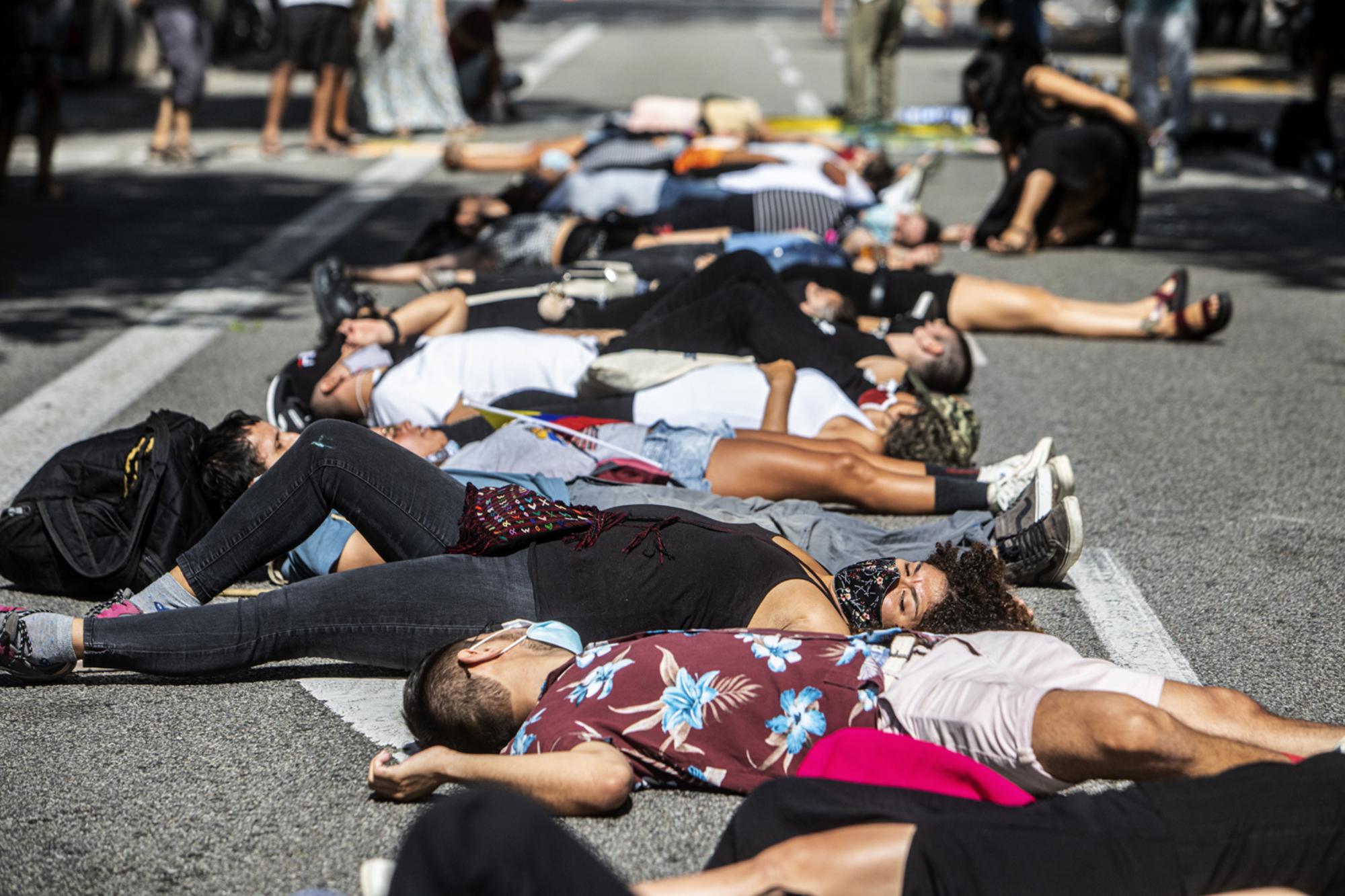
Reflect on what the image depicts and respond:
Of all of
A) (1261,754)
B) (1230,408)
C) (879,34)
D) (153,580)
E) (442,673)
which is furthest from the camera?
(879,34)

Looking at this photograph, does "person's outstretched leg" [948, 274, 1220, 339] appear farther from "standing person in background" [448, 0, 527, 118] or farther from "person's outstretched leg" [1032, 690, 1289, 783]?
"standing person in background" [448, 0, 527, 118]

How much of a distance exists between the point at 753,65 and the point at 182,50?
1107 cm

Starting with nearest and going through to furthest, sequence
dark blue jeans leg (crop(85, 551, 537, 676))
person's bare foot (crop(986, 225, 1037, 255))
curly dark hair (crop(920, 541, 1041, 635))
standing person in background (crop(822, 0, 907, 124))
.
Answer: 1. curly dark hair (crop(920, 541, 1041, 635))
2. dark blue jeans leg (crop(85, 551, 537, 676))
3. person's bare foot (crop(986, 225, 1037, 255))
4. standing person in background (crop(822, 0, 907, 124))

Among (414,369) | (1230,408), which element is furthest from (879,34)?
(414,369)

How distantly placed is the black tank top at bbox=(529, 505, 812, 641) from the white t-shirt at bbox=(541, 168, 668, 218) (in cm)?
543

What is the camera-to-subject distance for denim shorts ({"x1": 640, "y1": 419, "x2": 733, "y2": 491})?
16.0ft

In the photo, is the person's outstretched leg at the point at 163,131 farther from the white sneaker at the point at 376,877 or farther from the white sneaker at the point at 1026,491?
the white sneaker at the point at 376,877

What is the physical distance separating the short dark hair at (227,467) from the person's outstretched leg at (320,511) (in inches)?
15.0

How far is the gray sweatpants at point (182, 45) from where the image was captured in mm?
12664

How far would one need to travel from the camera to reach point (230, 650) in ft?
12.3

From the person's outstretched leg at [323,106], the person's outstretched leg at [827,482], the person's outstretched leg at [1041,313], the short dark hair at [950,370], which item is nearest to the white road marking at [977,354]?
the person's outstretched leg at [1041,313]

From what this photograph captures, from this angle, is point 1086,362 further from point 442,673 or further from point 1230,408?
point 442,673

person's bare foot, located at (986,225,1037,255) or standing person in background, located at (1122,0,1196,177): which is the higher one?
standing person in background, located at (1122,0,1196,177)

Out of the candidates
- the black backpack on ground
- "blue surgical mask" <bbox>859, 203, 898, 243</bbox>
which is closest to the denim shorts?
the black backpack on ground
